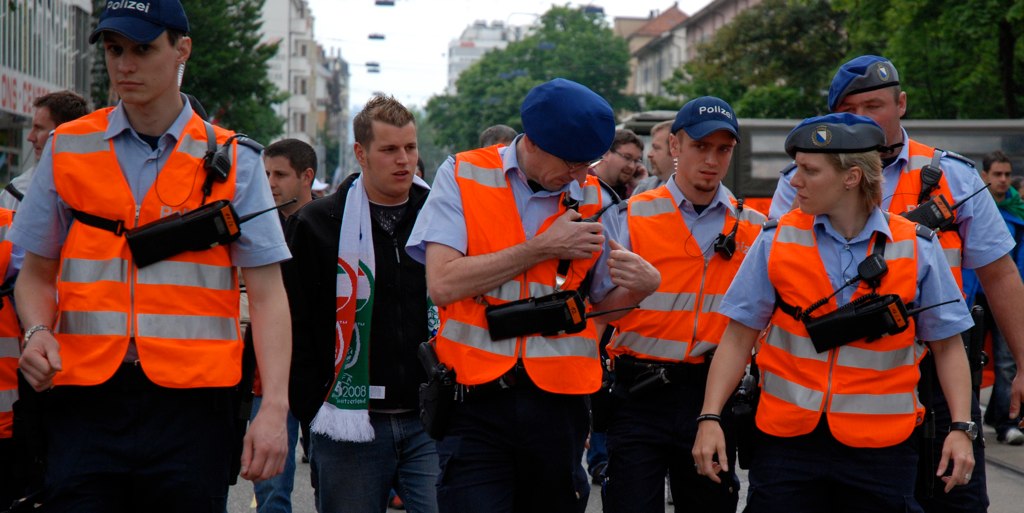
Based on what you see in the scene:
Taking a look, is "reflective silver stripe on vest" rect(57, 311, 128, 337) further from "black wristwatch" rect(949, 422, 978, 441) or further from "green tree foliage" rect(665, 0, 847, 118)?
"green tree foliage" rect(665, 0, 847, 118)

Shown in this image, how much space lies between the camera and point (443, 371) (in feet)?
14.1

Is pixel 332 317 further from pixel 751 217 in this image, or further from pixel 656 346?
pixel 751 217

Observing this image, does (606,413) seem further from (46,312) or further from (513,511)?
(46,312)

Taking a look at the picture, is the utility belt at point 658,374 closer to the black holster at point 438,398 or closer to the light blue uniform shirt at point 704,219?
the light blue uniform shirt at point 704,219

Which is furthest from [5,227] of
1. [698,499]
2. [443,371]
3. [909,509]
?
[909,509]

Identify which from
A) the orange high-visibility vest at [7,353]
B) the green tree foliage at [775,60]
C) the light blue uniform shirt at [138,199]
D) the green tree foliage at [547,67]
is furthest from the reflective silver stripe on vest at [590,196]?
the green tree foliage at [547,67]

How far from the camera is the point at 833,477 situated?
425 centimetres

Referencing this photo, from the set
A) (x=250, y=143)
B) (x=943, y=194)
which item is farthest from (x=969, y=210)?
(x=250, y=143)

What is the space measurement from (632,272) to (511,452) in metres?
0.70

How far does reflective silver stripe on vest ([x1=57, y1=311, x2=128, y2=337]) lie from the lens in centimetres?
359

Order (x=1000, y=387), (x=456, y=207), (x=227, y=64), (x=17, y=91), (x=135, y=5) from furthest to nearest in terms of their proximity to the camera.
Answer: (x=227, y=64), (x=17, y=91), (x=1000, y=387), (x=456, y=207), (x=135, y=5)

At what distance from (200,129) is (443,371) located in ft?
3.65

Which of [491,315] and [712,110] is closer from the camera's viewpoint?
[491,315]

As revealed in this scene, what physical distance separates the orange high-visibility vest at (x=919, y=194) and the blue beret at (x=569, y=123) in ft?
5.27
